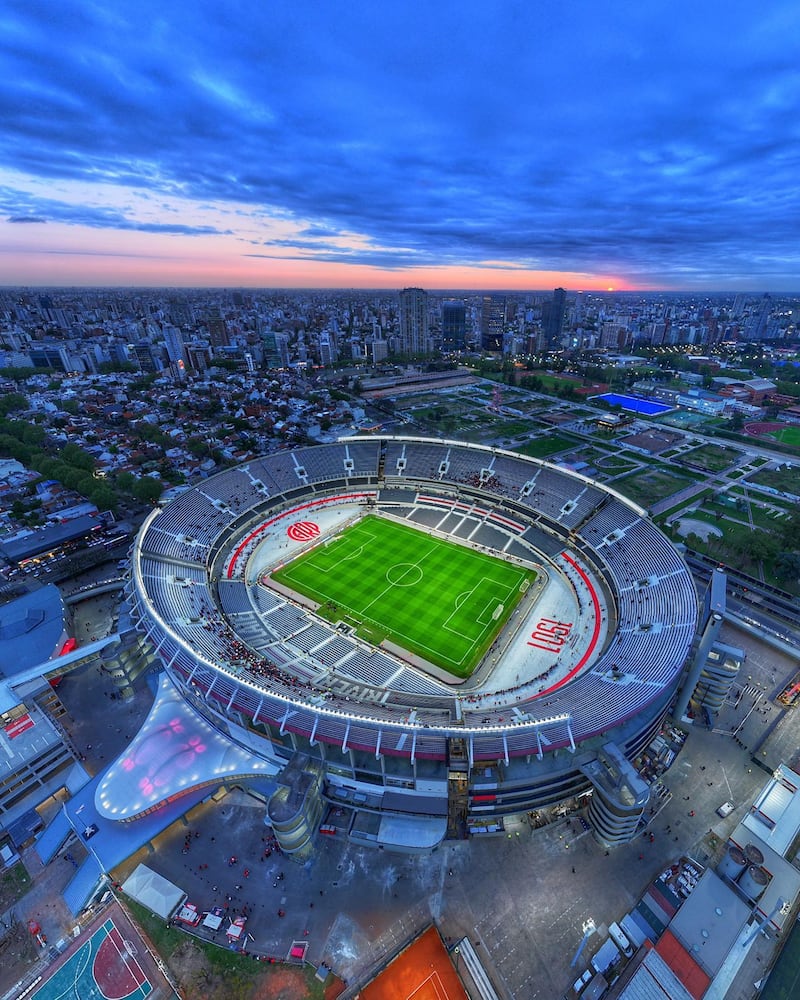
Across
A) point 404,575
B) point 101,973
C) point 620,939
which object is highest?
point 404,575

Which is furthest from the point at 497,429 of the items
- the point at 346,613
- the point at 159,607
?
the point at 159,607

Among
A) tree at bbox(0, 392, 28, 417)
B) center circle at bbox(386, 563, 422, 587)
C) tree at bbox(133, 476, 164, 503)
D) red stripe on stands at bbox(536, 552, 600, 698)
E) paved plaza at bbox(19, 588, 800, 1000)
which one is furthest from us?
tree at bbox(0, 392, 28, 417)

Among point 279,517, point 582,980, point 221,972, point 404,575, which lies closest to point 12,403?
point 279,517

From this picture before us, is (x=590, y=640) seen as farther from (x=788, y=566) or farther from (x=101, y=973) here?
(x=101, y=973)

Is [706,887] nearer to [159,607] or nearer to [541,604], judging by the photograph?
[541,604]

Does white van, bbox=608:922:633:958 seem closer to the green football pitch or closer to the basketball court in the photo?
the green football pitch

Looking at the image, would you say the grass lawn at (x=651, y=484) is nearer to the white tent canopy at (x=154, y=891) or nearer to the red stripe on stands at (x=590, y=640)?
the red stripe on stands at (x=590, y=640)

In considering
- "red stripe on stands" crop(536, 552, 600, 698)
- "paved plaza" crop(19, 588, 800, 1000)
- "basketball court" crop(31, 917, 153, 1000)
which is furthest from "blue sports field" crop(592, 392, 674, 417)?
"basketball court" crop(31, 917, 153, 1000)

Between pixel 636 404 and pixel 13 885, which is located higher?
pixel 636 404
